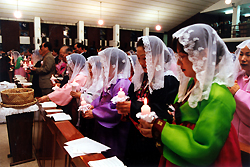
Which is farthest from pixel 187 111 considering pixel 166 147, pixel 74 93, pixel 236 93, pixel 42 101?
pixel 42 101

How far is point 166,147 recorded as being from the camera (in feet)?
3.61

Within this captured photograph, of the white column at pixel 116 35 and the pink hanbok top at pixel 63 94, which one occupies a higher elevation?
the white column at pixel 116 35

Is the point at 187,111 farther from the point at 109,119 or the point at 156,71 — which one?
the point at 109,119

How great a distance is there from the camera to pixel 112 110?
206 centimetres

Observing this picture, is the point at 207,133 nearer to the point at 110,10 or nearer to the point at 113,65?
the point at 113,65

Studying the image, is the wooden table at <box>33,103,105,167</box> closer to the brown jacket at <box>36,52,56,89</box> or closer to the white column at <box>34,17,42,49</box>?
the brown jacket at <box>36,52,56,89</box>

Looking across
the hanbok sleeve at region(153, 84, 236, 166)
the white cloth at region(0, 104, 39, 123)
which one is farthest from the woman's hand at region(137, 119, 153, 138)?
the white cloth at region(0, 104, 39, 123)

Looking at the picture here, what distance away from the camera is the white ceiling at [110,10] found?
966 cm

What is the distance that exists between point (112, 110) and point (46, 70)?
123 inches

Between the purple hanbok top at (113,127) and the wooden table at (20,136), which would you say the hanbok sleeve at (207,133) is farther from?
the wooden table at (20,136)

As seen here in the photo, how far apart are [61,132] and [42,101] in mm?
1572

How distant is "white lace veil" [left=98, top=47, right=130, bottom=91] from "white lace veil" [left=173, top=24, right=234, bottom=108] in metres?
1.18

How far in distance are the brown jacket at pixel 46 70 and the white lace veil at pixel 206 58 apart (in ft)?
13.5

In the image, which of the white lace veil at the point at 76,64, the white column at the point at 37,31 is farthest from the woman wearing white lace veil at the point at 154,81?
the white column at the point at 37,31
